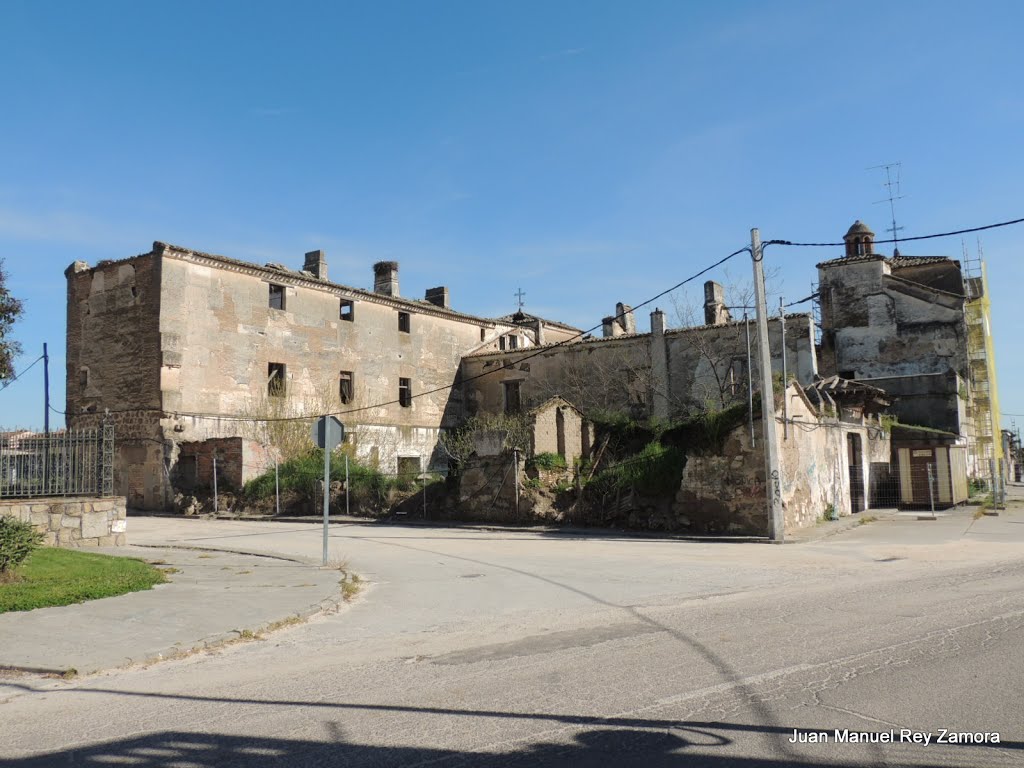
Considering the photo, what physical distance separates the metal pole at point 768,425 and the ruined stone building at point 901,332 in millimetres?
18910

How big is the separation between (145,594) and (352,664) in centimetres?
461

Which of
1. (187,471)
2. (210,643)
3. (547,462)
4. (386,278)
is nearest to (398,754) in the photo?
(210,643)

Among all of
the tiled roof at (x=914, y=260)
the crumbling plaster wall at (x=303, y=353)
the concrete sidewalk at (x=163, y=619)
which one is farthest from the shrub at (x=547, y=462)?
the tiled roof at (x=914, y=260)

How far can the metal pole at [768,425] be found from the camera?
1759 centimetres

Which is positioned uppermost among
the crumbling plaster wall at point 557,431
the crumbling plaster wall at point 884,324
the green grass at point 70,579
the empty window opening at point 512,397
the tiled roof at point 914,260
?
the tiled roof at point 914,260

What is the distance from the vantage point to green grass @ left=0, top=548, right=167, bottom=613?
9.17 metres

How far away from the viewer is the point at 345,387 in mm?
40062

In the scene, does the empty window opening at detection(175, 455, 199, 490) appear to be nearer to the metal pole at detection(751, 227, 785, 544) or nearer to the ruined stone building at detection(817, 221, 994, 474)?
the metal pole at detection(751, 227, 785, 544)

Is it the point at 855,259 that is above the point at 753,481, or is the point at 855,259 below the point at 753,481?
above

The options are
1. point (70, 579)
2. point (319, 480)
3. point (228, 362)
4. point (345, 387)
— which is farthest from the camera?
point (345, 387)

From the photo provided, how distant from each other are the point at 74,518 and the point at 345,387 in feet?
81.6

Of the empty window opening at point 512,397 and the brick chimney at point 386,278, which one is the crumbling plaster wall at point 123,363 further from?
the empty window opening at point 512,397

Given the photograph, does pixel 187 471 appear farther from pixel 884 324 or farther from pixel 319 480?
pixel 884 324

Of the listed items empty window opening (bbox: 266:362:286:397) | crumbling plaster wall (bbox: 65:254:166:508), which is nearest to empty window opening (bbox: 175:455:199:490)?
crumbling plaster wall (bbox: 65:254:166:508)
